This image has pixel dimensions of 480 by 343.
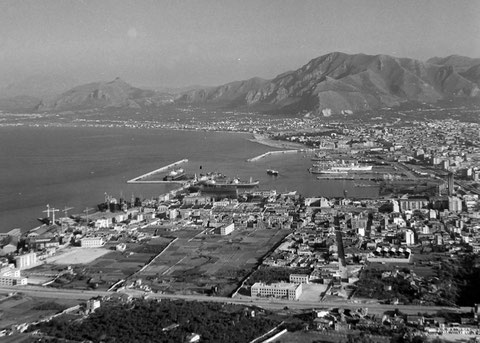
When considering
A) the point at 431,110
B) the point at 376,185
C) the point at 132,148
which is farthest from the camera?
the point at 431,110

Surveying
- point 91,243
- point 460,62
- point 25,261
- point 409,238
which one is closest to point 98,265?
point 25,261

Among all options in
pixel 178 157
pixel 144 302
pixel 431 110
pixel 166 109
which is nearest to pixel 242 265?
pixel 144 302

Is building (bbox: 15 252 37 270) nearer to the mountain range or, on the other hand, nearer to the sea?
the sea

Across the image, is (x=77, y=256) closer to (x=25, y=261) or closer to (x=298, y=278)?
(x=25, y=261)

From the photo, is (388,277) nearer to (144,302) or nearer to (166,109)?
(144,302)

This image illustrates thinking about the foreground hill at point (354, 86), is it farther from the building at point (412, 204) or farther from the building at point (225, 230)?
the building at point (225, 230)

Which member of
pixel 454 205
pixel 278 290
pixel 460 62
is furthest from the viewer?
pixel 460 62
